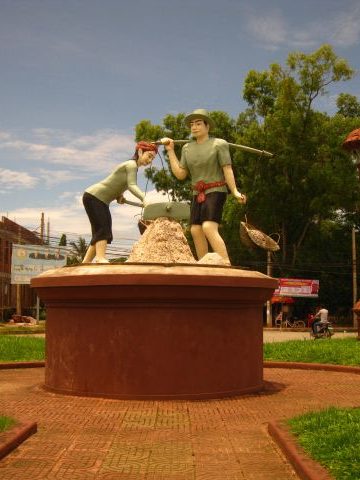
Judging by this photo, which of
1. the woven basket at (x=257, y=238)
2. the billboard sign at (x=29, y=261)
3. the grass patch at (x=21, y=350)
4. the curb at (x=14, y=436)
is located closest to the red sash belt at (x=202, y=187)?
the woven basket at (x=257, y=238)

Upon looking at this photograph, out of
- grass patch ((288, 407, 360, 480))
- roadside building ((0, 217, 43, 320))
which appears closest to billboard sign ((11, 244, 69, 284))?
roadside building ((0, 217, 43, 320))

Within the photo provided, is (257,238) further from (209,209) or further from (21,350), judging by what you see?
(21,350)

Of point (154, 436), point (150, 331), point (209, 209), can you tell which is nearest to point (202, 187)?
point (209, 209)

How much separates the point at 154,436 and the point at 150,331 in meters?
1.94

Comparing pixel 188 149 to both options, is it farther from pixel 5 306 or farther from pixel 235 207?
pixel 5 306

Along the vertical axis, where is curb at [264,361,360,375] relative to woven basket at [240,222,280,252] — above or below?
below

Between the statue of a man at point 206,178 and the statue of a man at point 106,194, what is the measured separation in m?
0.38

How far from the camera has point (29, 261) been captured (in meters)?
36.7

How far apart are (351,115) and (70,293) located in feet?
97.3

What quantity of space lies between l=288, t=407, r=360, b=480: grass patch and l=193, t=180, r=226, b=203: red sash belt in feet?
12.2

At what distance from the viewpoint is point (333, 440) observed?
4.63 m

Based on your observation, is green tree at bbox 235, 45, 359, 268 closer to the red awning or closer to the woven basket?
the red awning

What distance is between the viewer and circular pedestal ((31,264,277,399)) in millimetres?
7117

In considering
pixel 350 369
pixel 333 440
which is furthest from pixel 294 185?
pixel 333 440
